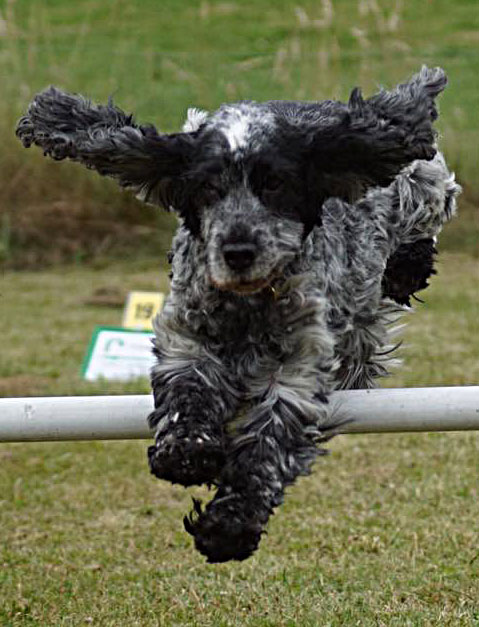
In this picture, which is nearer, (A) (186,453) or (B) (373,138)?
(A) (186,453)

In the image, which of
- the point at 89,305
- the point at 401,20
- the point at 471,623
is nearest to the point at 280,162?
the point at 471,623

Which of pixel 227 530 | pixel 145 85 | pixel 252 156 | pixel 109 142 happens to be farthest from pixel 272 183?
pixel 145 85

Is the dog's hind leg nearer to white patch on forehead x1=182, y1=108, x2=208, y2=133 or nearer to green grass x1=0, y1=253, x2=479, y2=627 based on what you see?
white patch on forehead x1=182, y1=108, x2=208, y2=133

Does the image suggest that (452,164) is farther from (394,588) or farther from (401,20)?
(394,588)

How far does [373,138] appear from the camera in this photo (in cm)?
337

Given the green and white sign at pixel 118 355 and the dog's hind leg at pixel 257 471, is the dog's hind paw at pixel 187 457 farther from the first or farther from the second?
the green and white sign at pixel 118 355

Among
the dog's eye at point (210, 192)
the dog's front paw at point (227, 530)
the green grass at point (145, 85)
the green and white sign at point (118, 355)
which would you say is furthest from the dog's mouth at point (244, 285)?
the green grass at point (145, 85)

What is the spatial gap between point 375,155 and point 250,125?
0.33 m

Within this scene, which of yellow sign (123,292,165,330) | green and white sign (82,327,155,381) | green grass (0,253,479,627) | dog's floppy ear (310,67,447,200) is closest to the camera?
dog's floppy ear (310,67,447,200)

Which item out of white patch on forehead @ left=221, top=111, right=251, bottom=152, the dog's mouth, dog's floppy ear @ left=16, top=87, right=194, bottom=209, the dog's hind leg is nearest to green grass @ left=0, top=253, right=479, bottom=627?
the dog's hind leg

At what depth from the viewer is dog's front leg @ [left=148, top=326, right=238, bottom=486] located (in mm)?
3201

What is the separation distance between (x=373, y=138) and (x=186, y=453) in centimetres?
89

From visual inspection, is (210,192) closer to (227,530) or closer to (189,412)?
(189,412)

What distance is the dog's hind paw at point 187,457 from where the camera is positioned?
3191 mm
